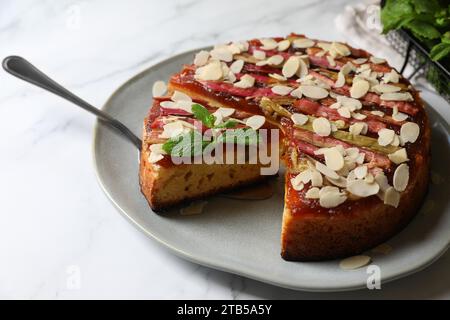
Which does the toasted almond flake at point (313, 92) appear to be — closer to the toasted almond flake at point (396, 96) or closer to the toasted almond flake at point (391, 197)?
the toasted almond flake at point (396, 96)

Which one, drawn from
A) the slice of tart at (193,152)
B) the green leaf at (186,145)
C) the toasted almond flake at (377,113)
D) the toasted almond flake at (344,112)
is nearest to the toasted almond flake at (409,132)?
the toasted almond flake at (377,113)

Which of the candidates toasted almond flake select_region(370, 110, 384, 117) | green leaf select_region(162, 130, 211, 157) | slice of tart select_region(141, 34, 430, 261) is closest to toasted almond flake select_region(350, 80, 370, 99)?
slice of tart select_region(141, 34, 430, 261)

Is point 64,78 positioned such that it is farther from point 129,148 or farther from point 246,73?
point 246,73

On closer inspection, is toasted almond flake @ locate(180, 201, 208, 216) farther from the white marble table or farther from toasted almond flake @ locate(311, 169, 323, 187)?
toasted almond flake @ locate(311, 169, 323, 187)

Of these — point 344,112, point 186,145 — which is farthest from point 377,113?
point 186,145

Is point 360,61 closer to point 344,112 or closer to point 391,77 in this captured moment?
point 391,77

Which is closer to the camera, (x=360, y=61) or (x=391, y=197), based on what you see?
(x=391, y=197)
